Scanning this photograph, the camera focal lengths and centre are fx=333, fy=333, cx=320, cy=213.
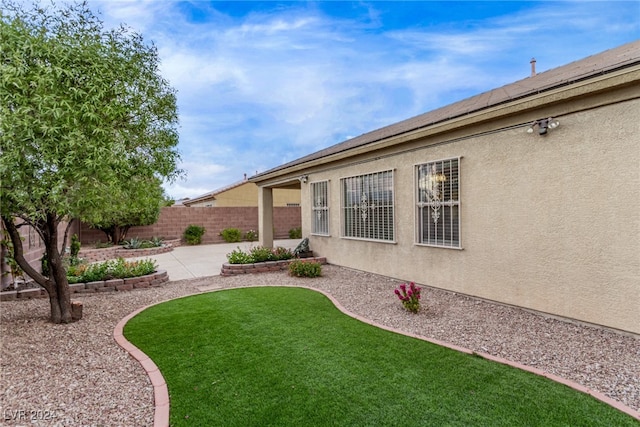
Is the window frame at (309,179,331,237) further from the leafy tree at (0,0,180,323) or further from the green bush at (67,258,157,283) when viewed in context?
the leafy tree at (0,0,180,323)

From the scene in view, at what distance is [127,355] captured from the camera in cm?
470

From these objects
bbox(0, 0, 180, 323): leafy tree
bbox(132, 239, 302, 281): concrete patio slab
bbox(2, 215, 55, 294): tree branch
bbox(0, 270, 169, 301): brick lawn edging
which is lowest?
bbox(132, 239, 302, 281): concrete patio slab

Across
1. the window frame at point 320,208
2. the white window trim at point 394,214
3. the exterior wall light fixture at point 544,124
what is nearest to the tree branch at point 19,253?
the white window trim at point 394,214

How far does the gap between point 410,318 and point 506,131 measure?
13.0 feet

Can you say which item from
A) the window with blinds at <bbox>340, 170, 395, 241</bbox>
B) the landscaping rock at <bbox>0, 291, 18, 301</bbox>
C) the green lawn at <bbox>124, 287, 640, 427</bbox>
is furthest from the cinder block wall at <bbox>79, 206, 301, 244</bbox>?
the green lawn at <bbox>124, 287, 640, 427</bbox>

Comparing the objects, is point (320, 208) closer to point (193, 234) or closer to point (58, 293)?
point (58, 293)

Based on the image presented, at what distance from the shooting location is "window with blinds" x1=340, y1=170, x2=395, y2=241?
30.2 feet

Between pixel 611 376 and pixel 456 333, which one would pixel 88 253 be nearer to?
pixel 456 333

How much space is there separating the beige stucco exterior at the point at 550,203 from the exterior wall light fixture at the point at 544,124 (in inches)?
3.5

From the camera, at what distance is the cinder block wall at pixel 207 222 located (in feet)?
63.8

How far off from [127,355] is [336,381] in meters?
3.04

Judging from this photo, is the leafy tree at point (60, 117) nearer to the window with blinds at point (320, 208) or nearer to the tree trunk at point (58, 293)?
the tree trunk at point (58, 293)

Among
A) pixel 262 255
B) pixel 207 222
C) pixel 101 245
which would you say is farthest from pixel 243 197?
pixel 262 255

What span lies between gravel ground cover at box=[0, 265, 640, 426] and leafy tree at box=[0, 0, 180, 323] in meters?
1.18
